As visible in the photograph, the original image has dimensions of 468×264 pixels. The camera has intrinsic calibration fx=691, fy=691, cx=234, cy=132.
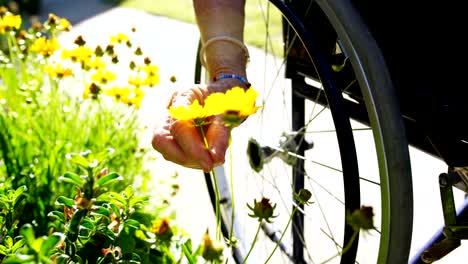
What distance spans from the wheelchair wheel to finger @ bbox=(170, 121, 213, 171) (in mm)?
59

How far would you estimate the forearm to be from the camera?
4.15 feet

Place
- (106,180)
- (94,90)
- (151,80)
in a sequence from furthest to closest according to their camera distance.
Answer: (151,80)
(94,90)
(106,180)

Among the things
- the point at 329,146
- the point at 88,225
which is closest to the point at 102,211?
the point at 88,225

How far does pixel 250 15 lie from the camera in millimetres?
4414

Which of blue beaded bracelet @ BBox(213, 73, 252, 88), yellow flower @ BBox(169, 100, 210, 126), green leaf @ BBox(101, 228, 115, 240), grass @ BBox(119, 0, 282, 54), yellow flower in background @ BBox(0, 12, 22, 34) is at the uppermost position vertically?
grass @ BBox(119, 0, 282, 54)

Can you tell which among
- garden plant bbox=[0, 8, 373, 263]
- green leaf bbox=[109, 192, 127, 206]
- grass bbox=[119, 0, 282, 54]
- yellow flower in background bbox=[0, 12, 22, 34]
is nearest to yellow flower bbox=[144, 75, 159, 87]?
garden plant bbox=[0, 8, 373, 263]

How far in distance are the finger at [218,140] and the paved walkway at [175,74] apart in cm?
13

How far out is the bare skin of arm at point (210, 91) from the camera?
1027 millimetres

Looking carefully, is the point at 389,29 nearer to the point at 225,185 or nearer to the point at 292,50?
the point at 292,50

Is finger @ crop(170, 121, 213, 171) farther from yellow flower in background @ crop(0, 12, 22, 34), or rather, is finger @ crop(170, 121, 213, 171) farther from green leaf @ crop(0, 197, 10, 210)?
yellow flower in background @ crop(0, 12, 22, 34)

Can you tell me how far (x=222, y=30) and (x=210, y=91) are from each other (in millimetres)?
165

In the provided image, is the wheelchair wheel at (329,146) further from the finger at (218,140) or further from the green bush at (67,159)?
the green bush at (67,159)

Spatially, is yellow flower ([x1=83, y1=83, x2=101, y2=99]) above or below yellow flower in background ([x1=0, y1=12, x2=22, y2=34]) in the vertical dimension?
below

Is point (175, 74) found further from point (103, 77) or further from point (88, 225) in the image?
point (88, 225)
